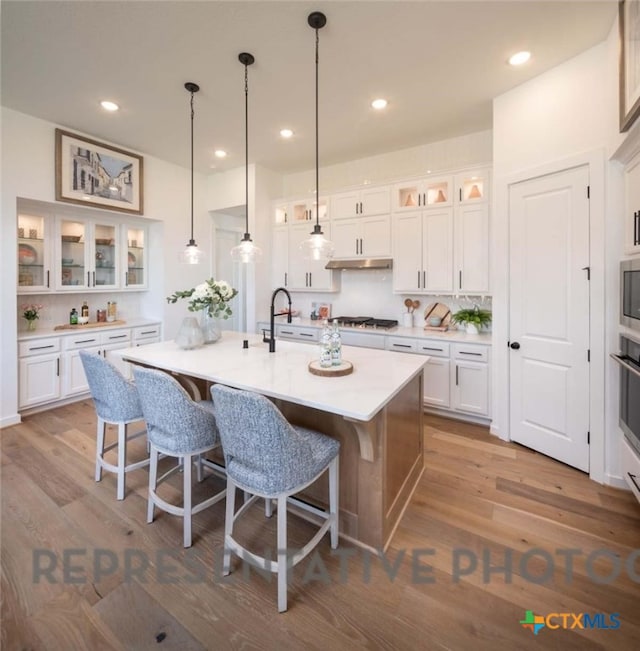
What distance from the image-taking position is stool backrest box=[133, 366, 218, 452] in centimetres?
173

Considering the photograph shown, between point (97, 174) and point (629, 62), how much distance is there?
487 centimetres

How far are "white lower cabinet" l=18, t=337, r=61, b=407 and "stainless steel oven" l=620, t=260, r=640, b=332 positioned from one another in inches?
204

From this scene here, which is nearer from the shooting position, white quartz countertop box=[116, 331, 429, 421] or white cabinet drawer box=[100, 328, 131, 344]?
white quartz countertop box=[116, 331, 429, 421]

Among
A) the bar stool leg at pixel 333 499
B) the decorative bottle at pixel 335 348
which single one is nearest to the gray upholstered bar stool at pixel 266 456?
the bar stool leg at pixel 333 499

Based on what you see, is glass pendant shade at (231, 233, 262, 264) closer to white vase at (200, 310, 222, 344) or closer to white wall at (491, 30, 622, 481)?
white vase at (200, 310, 222, 344)

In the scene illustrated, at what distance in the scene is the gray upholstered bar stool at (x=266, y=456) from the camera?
1372 millimetres

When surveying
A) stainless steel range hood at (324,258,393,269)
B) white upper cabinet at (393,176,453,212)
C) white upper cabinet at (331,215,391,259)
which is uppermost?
white upper cabinet at (393,176,453,212)

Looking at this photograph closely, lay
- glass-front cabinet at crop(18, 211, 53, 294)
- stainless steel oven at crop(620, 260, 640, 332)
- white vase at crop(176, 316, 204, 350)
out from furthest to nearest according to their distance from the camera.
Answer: glass-front cabinet at crop(18, 211, 53, 294), white vase at crop(176, 316, 204, 350), stainless steel oven at crop(620, 260, 640, 332)

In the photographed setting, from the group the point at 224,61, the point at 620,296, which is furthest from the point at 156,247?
the point at 620,296

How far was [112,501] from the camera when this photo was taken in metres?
2.20

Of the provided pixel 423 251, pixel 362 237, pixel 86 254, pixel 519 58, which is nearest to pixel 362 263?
pixel 362 237

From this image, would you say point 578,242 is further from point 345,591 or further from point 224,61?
point 224,61

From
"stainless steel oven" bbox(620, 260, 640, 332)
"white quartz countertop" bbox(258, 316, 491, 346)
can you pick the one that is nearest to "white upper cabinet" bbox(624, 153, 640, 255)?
"stainless steel oven" bbox(620, 260, 640, 332)

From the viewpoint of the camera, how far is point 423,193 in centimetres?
372
